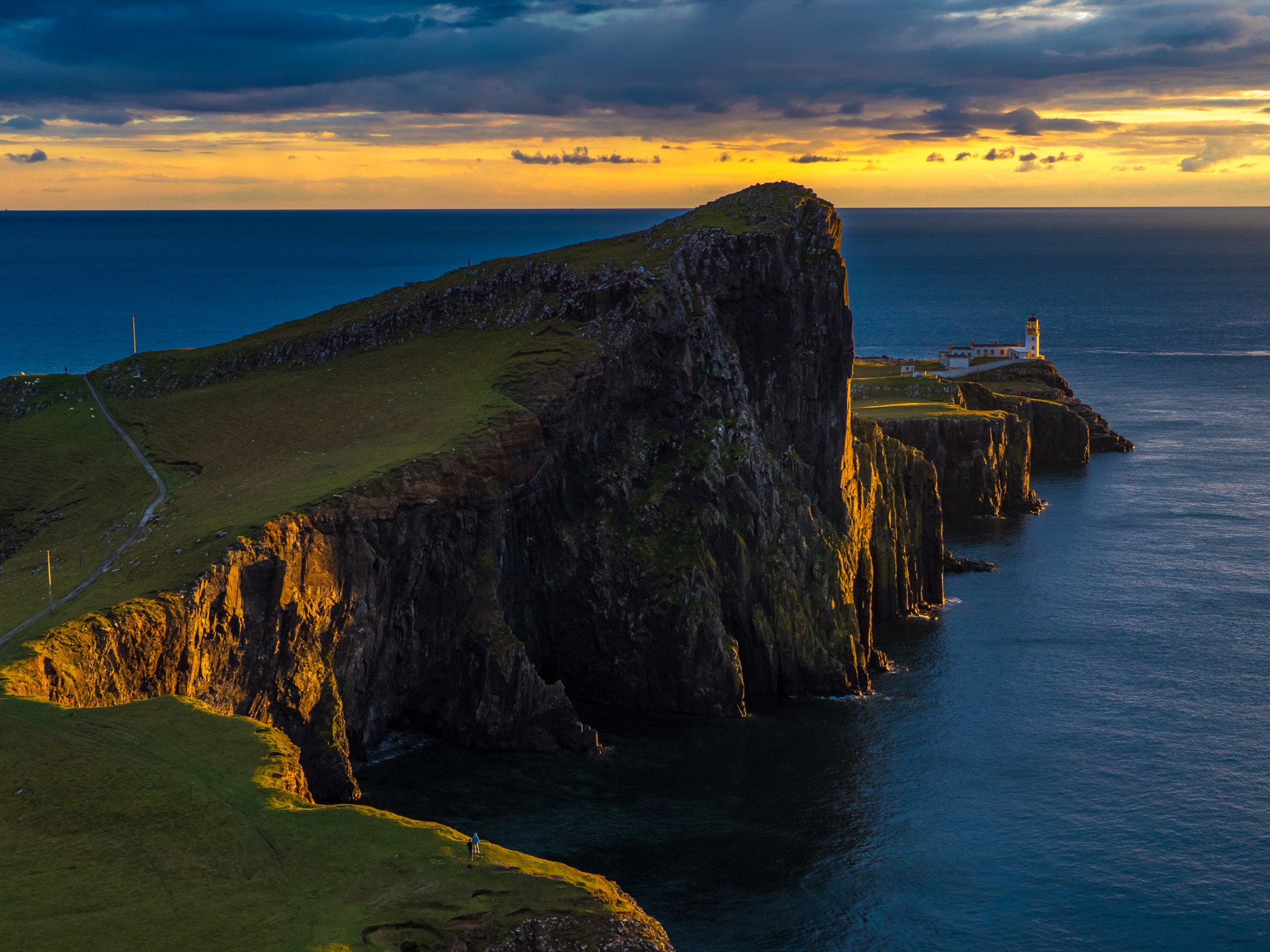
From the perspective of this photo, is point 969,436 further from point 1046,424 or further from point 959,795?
point 959,795

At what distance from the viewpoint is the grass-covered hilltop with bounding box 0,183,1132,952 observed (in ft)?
148

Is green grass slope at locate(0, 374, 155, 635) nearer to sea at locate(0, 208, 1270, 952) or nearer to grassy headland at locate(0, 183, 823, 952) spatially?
grassy headland at locate(0, 183, 823, 952)

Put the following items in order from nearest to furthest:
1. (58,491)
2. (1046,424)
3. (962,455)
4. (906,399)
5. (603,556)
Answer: (603,556)
(58,491)
(962,455)
(906,399)
(1046,424)

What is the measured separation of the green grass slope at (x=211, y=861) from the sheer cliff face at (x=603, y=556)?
9095mm

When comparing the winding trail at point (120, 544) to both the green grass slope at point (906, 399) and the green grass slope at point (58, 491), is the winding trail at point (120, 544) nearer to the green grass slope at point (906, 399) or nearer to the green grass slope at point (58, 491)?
the green grass slope at point (58, 491)

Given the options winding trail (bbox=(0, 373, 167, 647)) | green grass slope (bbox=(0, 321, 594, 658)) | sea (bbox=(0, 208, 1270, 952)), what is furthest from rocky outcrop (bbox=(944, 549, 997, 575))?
winding trail (bbox=(0, 373, 167, 647))

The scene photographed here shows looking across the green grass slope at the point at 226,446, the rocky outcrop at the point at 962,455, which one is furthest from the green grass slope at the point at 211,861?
the rocky outcrop at the point at 962,455

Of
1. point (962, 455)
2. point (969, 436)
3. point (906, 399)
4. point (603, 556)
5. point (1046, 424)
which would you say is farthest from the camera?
point (1046, 424)

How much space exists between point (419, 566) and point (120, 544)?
739 inches

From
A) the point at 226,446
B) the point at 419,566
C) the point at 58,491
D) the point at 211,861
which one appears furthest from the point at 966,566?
the point at 211,861

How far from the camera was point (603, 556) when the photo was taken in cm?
9150

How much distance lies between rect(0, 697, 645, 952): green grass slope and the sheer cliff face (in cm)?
910

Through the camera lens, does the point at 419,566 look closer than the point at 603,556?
Yes

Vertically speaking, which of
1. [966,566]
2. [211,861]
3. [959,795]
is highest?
[211,861]
